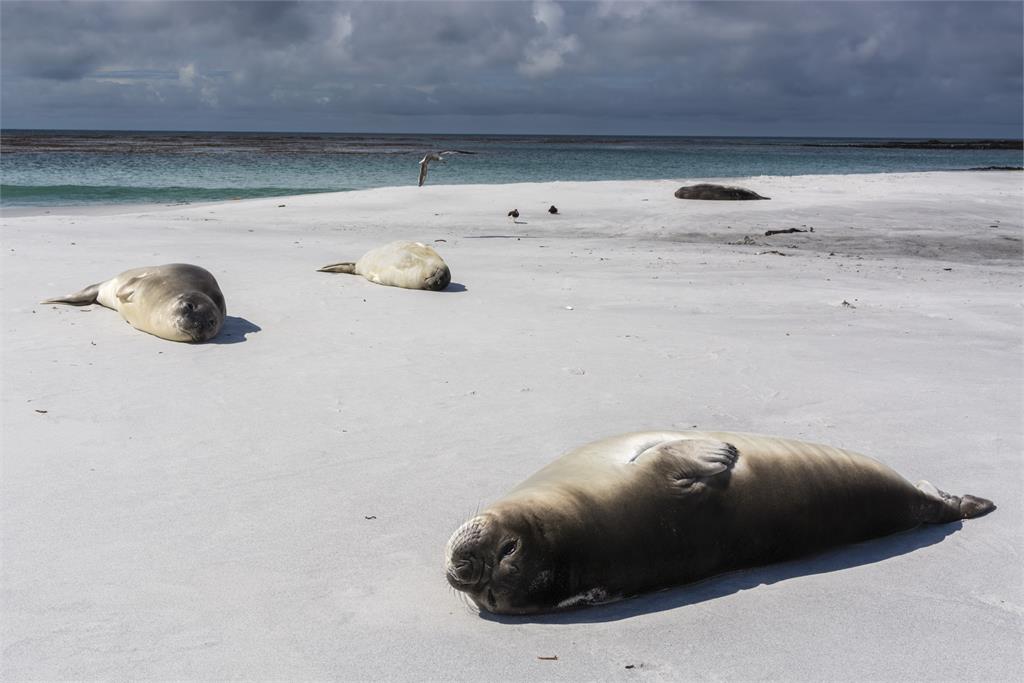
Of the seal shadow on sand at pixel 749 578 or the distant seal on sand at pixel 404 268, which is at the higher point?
the distant seal on sand at pixel 404 268

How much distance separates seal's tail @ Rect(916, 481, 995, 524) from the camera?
3.79 metres

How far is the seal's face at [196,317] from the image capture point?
6.47m

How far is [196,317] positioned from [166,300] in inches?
15.3

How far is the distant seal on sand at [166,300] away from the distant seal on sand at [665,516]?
388cm

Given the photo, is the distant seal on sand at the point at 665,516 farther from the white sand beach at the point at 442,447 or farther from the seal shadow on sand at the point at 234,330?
the seal shadow on sand at the point at 234,330

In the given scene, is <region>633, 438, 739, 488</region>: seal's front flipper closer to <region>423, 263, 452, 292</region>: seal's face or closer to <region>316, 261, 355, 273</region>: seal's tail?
<region>423, 263, 452, 292</region>: seal's face

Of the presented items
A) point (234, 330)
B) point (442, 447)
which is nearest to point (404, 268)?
point (234, 330)

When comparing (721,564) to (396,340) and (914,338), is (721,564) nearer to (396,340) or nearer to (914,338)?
Answer: (396,340)

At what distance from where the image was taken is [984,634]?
9.80ft

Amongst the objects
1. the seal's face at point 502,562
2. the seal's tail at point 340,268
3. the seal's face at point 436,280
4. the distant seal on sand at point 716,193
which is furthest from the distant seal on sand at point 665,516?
the distant seal on sand at point 716,193

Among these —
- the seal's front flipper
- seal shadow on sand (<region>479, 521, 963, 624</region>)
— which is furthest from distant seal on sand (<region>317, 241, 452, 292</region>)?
seal shadow on sand (<region>479, 521, 963, 624</region>)

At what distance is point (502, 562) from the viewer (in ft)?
9.46

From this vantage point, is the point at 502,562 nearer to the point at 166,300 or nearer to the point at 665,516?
the point at 665,516

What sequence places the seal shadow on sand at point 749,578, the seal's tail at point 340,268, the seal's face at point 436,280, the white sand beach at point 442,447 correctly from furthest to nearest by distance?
the seal's tail at point 340,268
the seal's face at point 436,280
the seal shadow on sand at point 749,578
the white sand beach at point 442,447
